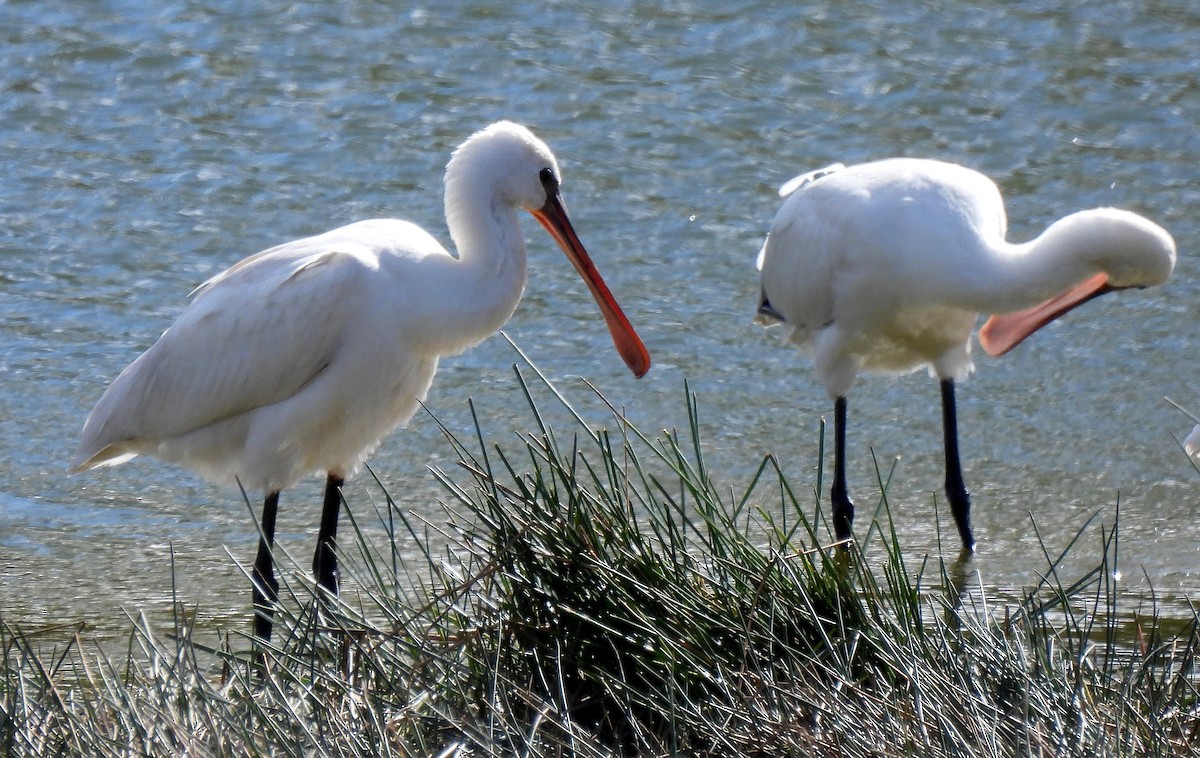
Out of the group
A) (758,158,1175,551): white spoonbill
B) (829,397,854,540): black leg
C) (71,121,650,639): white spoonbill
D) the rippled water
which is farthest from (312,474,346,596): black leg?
(829,397,854,540): black leg

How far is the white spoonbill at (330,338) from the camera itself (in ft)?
13.6

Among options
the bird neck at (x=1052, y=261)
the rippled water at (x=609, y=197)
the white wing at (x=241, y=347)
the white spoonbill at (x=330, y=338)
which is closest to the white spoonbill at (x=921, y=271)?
the bird neck at (x=1052, y=261)

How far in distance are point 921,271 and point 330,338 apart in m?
1.73

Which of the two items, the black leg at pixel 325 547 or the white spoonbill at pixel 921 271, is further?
the white spoonbill at pixel 921 271

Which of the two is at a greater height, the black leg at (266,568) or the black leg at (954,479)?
the black leg at (266,568)

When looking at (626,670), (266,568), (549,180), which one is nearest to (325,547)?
(266,568)

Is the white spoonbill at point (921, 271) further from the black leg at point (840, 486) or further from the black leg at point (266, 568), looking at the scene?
the black leg at point (266, 568)

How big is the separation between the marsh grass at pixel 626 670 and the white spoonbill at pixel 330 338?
3.54 ft

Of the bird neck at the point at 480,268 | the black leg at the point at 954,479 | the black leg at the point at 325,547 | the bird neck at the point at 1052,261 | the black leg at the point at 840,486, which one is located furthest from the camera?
the black leg at the point at 840,486

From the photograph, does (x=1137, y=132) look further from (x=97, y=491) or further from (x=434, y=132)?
(x=97, y=491)

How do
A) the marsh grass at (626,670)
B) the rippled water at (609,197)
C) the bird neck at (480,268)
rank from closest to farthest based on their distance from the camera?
the marsh grass at (626,670), the bird neck at (480,268), the rippled water at (609,197)

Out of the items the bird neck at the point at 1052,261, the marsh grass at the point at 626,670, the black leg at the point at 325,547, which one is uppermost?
the bird neck at the point at 1052,261

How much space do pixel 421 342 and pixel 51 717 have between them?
163 cm

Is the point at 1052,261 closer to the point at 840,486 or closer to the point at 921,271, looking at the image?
the point at 921,271
